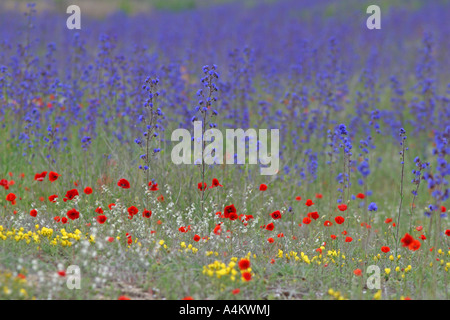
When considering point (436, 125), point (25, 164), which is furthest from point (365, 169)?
point (436, 125)

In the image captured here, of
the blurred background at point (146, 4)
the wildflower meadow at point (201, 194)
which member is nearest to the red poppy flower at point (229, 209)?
the wildflower meadow at point (201, 194)

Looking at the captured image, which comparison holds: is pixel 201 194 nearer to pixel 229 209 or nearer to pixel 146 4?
pixel 229 209

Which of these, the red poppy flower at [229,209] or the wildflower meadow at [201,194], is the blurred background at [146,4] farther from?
the red poppy flower at [229,209]

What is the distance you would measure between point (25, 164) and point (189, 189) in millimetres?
2200

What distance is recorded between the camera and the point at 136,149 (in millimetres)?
6086

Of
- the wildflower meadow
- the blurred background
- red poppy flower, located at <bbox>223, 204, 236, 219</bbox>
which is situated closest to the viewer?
the wildflower meadow

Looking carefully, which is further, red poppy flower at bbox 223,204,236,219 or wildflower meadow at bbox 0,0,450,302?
red poppy flower at bbox 223,204,236,219

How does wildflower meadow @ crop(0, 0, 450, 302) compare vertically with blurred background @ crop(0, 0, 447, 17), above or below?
below

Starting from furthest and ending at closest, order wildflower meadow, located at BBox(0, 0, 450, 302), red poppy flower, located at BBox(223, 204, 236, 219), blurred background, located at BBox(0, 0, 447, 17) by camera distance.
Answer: blurred background, located at BBox(0, 0, 447, 17) → red poppy flower, located at BBox(223, 204, 236, 219) → wildflower meadow, located at BBox(0, 0, 450, 302)

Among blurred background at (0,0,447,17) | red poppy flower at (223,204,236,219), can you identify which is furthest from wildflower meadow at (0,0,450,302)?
blurred background at (0,0,447,17)

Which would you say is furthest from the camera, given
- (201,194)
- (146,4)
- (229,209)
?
(146,4)

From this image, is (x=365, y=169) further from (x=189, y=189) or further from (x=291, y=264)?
(x=189, y=189)

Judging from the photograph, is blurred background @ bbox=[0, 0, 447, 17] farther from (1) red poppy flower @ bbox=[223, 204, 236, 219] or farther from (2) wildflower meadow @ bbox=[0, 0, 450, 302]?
(1) red poppy flower @ bbox=[223, 204, 236, 219]

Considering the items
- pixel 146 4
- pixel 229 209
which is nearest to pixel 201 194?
pixel 229 209
